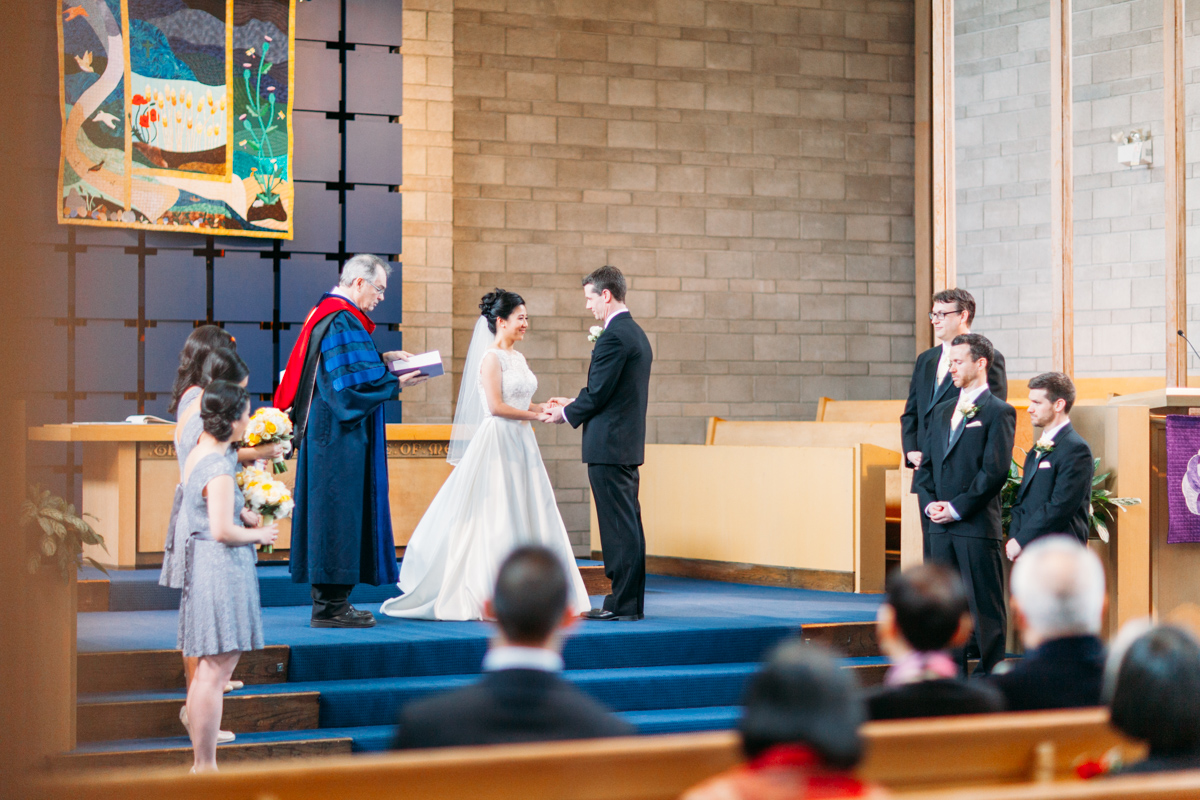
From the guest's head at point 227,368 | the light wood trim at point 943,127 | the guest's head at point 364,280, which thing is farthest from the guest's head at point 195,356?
the light wood trim at point 943,127

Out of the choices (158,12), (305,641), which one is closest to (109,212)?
(158,12)

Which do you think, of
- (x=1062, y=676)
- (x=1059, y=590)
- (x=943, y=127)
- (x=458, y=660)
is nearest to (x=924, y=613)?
(x=1059, y=590)

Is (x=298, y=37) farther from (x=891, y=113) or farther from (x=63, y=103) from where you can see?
(x=891, y=113)

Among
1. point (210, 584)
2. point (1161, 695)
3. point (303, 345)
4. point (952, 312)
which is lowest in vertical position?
point (210, 584)

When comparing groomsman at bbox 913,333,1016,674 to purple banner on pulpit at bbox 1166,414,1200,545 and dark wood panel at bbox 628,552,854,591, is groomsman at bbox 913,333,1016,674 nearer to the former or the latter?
purple banner on pulpit at bbox 1166,414,1200,545

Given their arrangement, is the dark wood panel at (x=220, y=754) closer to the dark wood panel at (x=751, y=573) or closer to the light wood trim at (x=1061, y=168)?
the dark wood panel at (x=751, y=573)

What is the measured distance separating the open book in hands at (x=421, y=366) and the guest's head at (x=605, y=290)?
0.70 metres

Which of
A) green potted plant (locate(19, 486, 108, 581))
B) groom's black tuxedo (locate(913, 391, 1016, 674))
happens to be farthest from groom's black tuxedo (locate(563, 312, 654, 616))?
green potted plant (locate(19, 486, 108, 581))

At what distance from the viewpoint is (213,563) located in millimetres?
3516

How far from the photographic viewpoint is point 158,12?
723 cm

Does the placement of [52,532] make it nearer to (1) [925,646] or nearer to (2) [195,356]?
(2) [195,356]

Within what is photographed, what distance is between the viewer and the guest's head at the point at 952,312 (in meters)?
4.90

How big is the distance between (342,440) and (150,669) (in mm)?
1146

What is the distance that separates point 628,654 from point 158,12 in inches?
194
